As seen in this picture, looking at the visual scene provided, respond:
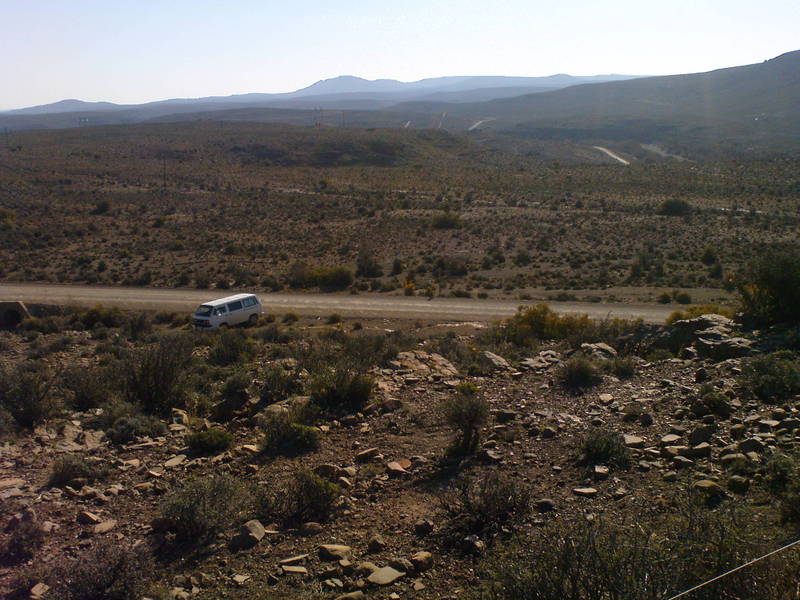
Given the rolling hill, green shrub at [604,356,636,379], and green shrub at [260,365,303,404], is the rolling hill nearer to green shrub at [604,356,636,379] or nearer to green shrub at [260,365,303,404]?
green shrub at [604,356,636,379]

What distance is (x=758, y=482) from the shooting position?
7.59 meters

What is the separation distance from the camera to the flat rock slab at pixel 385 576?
6.49 metres

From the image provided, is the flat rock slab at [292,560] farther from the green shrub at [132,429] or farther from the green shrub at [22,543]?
the green shrub at [132,429]

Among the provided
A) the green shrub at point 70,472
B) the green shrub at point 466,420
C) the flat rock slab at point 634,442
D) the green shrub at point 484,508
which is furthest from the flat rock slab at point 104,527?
the flat rock slab at point 634,442

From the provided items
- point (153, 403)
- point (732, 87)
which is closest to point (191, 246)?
point (153, 403)

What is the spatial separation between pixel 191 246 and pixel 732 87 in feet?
646

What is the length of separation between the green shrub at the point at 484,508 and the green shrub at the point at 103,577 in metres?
3.36

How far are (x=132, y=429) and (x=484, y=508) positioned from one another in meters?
6.92

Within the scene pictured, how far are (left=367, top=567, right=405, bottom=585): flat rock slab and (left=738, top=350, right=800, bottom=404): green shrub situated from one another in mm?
6841

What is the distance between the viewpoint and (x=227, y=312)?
25281 millimetres

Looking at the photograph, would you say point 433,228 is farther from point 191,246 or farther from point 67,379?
point 67,379

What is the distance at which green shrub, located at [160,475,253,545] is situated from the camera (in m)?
7.61

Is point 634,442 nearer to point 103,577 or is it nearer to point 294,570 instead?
point 294,570

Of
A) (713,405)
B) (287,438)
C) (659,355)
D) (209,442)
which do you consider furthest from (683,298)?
(209,442)
